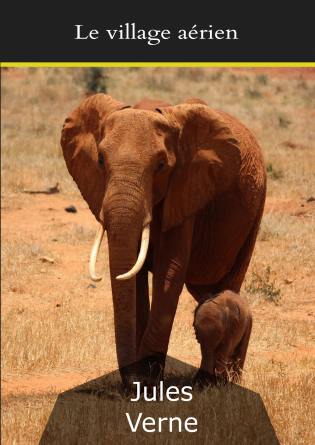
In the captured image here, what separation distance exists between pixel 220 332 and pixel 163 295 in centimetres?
55

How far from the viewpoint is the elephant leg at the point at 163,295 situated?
6.19 metres

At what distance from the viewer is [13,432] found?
5547 mm

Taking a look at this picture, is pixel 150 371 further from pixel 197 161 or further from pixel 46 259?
pixel 46 259

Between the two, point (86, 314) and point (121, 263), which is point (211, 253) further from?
point (86, 314)

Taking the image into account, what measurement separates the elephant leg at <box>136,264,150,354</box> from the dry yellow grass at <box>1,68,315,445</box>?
0.82 metres

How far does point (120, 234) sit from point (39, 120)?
1948 cm

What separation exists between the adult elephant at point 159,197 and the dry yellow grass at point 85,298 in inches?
37.1

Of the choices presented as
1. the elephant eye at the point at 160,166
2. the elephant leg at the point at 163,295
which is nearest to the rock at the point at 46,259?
the elephant leg at the point at 163,295

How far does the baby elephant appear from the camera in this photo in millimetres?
6066

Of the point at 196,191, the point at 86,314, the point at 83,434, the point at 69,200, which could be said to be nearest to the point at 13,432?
the point at 83,434

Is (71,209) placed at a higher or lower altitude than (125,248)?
higher

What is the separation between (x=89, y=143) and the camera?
21.4 feet

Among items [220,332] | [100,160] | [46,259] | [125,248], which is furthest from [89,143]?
[46,259]

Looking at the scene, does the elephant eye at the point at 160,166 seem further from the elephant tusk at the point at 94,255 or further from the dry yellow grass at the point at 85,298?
the dry yellow grass at the point at 85,298
